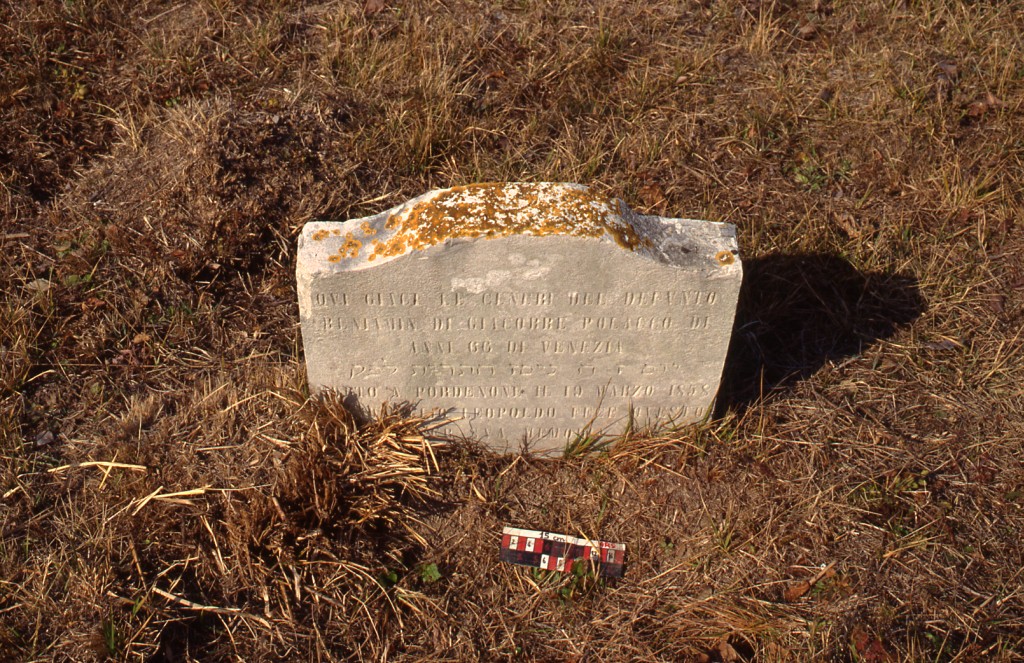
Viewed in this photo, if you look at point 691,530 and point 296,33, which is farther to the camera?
point 296,33

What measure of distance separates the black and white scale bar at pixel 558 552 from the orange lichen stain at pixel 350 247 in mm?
1315

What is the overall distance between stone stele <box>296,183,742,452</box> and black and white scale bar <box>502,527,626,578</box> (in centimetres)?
52

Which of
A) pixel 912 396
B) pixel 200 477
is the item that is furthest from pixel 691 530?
pixel 200 477

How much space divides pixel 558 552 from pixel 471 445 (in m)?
0.66

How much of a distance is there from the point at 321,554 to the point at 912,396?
2792mm

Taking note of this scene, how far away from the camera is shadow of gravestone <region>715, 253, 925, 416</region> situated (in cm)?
423

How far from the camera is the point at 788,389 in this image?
4.14m

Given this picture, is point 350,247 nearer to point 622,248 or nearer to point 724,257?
point 622,248

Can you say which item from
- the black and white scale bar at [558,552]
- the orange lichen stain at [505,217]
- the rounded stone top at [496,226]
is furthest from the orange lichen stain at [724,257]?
the black and white scale bar at [558,552]

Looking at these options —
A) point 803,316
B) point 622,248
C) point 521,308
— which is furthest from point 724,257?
point 803,316

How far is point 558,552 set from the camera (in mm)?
3594

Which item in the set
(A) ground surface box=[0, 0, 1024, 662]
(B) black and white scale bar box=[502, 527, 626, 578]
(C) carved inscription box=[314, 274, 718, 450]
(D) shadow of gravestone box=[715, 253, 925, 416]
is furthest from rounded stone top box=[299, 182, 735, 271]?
(B) black and white scale bar box=[502, 527, 626, 578]

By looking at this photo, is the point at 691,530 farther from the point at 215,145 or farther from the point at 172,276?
the point at 215,145

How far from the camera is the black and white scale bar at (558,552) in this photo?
3.55 meters
